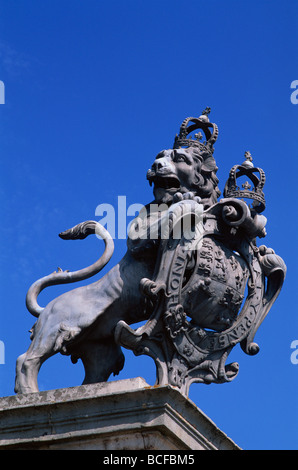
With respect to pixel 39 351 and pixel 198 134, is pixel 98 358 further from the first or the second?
pixel 198 134

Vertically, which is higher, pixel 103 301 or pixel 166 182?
pixel 166 182

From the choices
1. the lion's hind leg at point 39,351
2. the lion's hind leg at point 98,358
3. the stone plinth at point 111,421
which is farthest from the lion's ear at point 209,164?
the stone plinth at point 111,421

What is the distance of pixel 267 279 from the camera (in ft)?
50.5

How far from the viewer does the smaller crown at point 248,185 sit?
15531 mm

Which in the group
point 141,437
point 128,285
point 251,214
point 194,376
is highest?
point 251,214

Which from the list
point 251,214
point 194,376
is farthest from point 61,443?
point 251,214

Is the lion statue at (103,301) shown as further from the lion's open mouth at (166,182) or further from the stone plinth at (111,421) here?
the stone plinth at (111,421)

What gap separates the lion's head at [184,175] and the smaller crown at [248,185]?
221mm

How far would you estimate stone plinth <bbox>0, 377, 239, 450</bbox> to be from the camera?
40.1 feet

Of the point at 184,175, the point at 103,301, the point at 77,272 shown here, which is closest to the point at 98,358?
the point at 103,301

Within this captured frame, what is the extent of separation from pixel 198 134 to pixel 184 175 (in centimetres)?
87

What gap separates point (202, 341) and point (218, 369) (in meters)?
0.42

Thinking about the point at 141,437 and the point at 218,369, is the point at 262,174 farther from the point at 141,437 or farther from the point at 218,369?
the point at 141,437

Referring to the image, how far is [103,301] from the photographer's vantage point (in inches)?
572
